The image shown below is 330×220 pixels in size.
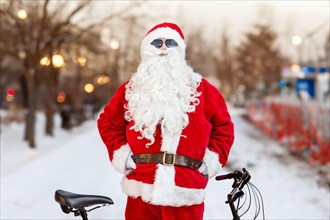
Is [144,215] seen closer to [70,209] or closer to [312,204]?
[70,209]

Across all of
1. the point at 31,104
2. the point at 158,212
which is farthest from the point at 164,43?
the point at 31,104

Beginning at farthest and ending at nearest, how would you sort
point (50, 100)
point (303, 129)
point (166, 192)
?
point (50, 100), point (303, 129), point (166, 192)

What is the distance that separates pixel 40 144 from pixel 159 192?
50.7 ft

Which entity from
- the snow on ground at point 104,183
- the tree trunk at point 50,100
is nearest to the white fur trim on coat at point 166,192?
the snow on ground at point 104,183

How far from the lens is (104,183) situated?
8.10 metres

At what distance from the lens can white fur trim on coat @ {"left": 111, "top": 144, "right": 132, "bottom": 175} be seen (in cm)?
322

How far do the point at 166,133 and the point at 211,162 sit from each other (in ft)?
1.06

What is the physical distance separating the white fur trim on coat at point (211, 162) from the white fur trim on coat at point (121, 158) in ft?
1.56

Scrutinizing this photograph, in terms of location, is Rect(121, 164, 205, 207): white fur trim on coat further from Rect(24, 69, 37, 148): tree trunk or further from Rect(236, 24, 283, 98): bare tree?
Rect(236, 24, 283, 98): bare tree

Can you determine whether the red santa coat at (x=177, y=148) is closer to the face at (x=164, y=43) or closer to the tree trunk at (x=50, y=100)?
the face at (x=164, y=43)

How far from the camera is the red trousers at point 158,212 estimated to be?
312 cm

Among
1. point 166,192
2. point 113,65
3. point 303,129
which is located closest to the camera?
point 166,192

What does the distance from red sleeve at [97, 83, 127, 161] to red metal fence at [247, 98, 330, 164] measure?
1205 cm

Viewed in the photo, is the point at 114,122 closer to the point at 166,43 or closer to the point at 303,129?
the point at 166,43
